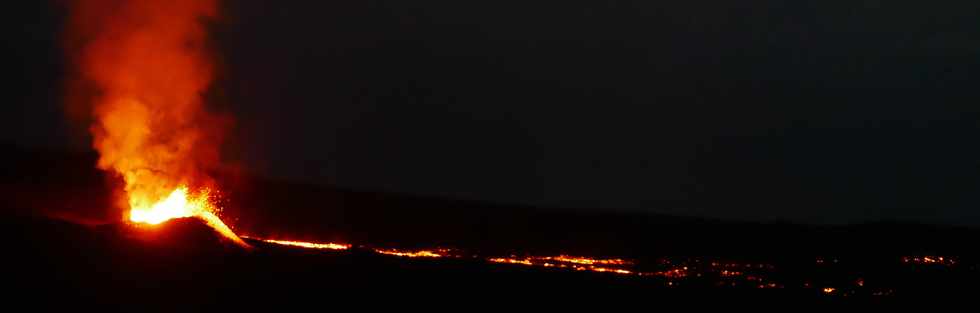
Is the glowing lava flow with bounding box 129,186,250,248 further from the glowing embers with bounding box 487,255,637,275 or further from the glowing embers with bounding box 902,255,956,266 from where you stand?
the glowing embers with bounding box 902,255,956,266

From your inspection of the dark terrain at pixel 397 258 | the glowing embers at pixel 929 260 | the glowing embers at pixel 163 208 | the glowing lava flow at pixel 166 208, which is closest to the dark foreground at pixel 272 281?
the dark terrain at pixel 397 258

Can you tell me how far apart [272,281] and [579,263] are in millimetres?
10114

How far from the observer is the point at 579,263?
24.7 meters

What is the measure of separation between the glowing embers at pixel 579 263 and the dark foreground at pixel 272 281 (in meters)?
1.41

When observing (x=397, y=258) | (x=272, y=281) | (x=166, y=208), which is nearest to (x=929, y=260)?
(x=397, y=258)

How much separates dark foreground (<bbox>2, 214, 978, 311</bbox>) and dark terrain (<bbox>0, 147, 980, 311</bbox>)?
3 cm

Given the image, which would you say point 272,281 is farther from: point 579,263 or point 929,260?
point 929,260

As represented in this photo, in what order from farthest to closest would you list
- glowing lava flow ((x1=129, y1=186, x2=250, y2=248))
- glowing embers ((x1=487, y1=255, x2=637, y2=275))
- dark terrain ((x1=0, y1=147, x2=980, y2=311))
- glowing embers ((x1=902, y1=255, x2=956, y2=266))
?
glowing embers ((x1=902, y1=255, x2=956, y2=266))
glowing embers ((x1=487, y1=255, x2=637, y2=275))
glowing lava flow ((x1=129, y1=186, x2=250, y2=248))
dark terrain ((x1=0, y1=147, x2=980, y2=311))

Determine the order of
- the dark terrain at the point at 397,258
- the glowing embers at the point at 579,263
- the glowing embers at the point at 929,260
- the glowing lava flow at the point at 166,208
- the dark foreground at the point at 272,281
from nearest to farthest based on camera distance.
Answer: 1. the dark foreground at the point at 272,281
2. the dark terrain at the point at 397,258
3. the glowing lava flow at the point at 166,208
4. the glowing embers at the point at 579,263
5. the glowing embers at the point at 929,260

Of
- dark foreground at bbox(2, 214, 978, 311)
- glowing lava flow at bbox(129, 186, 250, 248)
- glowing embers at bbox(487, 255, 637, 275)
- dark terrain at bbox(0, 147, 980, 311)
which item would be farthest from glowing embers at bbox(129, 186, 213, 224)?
glowing embers at bbox(487, 255, 637, 275)

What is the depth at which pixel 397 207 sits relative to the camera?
36.5 m

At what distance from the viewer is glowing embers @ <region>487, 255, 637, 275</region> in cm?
2283

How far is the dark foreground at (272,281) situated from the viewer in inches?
593

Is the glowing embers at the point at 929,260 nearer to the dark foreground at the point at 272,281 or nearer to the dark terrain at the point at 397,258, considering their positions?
the dark terrain at the point at 397,258
